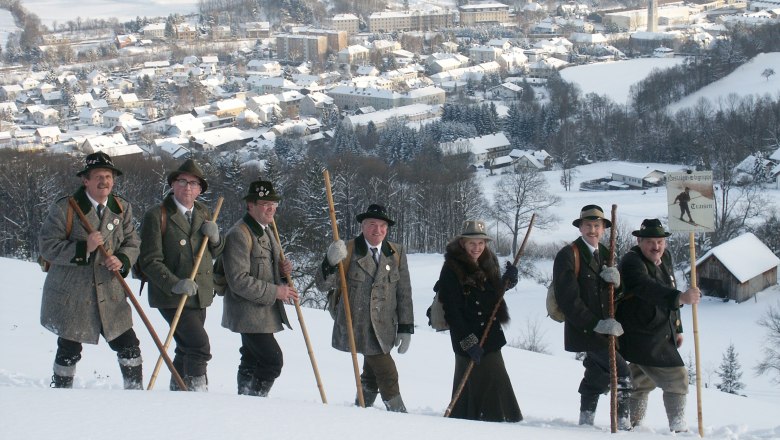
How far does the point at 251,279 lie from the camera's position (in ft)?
19.2

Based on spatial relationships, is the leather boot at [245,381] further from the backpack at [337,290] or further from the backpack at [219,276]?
the backpack at [337,290]

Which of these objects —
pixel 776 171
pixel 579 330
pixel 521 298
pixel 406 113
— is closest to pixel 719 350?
pixel 521 298

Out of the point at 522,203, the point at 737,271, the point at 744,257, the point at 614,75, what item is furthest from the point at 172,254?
the point at 614,75

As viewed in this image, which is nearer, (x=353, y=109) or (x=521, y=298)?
(x=521, y=298)

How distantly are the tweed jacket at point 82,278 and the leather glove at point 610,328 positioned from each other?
2.86m

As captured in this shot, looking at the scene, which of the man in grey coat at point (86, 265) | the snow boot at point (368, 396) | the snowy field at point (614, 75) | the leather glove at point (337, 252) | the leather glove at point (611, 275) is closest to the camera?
the man in grey coat at point (86, 265)

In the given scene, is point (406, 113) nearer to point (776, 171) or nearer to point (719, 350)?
point (776, 171)

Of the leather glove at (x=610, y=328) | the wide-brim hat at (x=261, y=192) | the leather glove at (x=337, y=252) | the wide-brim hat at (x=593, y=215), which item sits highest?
the wide-brim hat at (x=261, y=192)

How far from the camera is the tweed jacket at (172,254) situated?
586cm

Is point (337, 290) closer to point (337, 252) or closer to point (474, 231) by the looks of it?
point (337, 252)

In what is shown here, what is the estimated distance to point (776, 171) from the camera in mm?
42875

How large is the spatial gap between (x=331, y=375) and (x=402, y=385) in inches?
27.9

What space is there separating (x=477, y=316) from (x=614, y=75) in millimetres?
74431

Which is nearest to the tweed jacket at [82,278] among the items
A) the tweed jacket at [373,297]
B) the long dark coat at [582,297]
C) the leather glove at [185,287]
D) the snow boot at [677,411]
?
the leather glove at [185,287]
